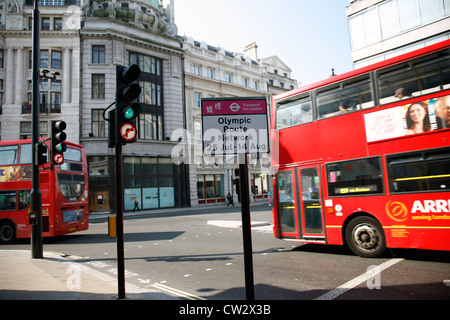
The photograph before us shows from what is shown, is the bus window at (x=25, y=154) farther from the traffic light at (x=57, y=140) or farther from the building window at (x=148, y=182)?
the building window at (x=148, y=182)

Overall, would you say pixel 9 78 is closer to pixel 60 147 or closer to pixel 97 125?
pixel 97 125

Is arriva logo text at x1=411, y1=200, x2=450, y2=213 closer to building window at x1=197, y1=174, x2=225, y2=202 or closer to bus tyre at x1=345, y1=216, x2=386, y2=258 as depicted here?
bus tyre at x1=345, y1=216, x2=386, y2=258

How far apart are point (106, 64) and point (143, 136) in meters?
8.08

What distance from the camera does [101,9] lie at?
107 feet

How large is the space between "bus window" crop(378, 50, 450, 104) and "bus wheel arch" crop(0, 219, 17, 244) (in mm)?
13741

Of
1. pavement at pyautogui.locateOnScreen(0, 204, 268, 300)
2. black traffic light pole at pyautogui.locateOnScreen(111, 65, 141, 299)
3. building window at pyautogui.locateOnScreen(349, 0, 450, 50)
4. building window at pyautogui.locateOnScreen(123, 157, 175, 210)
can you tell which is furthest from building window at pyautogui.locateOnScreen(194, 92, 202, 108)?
black traffic light pole at pyautogui.locateOnScreen(111, 65, 141, 299)

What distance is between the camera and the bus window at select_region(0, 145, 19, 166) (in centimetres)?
1202

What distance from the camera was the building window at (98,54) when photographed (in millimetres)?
30953

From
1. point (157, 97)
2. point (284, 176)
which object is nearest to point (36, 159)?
point (284, 176)

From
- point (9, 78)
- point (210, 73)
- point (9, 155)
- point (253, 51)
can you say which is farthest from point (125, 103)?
point (253, 51)

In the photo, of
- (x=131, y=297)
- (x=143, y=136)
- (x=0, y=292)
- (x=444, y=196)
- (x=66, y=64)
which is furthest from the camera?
(x=143, y=136)

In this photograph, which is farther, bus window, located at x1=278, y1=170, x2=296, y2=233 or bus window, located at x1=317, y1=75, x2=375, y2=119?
bus window, located at x1=278, y1=170, x2=296, y2=233
